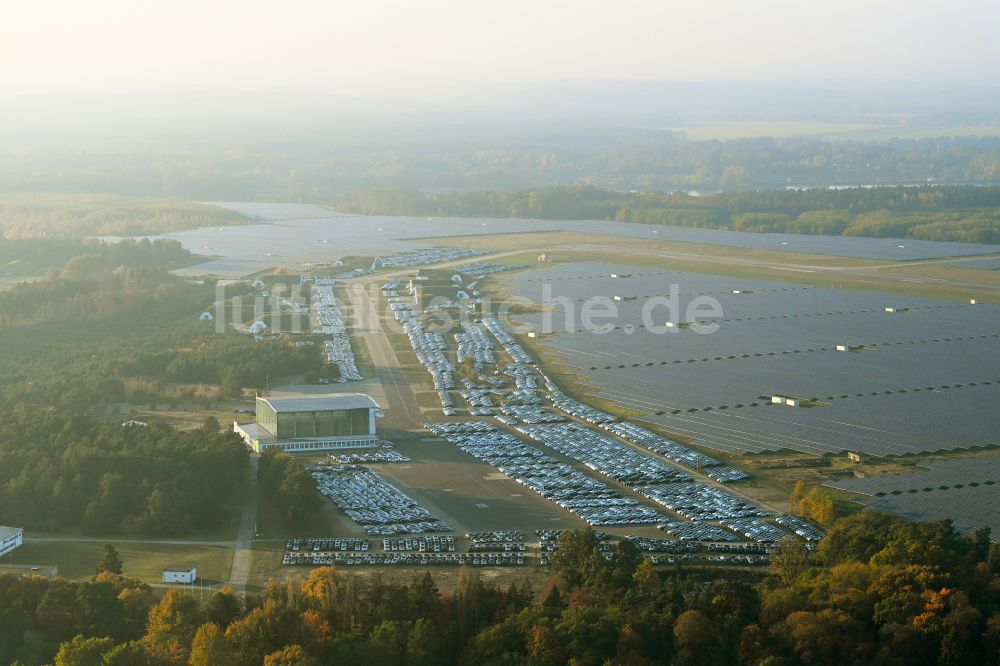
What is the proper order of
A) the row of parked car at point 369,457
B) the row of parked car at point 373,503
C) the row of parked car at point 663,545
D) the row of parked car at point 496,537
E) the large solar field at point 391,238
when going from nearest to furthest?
the row of parked car at point 663,545 < the row of parked car at point 496,537 < the row of parked car at point 373,503 < the row of parked car at point 369,457 < the large solar field at point 391,238

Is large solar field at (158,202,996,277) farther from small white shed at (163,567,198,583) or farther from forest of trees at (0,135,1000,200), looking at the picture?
small white shed at (163,567,198,583)

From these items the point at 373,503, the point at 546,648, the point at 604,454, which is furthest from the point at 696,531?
the point at 546,648

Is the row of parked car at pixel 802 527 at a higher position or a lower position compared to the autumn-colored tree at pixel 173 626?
lower

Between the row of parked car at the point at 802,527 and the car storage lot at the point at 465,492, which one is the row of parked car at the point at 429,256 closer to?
the car storage lot at the point at 465,492

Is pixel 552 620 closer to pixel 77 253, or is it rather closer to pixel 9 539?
pixel 9 539

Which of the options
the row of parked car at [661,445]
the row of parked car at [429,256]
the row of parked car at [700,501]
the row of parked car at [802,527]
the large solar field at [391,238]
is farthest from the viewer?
the large solar field at [391,238]

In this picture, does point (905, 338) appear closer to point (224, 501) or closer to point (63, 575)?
point (224, 501)

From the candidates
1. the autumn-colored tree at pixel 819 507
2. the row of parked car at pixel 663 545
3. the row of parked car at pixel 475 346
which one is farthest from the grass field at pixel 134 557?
the row of parked car at pixel 475 346
